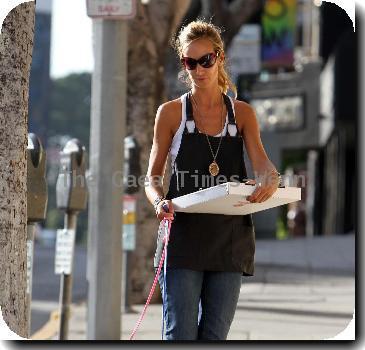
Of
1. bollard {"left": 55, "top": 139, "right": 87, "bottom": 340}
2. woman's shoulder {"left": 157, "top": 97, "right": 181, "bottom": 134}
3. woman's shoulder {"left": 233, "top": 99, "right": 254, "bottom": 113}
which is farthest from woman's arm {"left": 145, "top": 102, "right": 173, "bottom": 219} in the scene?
bollard {"left": 55, "top": 139, "right": 87, "bottom": 340}

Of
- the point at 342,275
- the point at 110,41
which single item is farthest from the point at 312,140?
the point at 110,41

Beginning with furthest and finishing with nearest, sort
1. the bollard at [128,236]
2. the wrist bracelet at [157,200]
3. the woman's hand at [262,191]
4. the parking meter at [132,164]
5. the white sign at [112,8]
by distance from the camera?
1. the bollard at [128,236]
2. the parking meter at [132,164]
3. the white sign at [112,8]
4. the wrist bracelet at [157,200]
5. the woman's hand at [262,191]

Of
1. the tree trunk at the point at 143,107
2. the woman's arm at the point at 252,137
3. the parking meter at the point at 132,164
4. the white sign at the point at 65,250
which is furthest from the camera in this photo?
the tree trunk at the point at 143,107

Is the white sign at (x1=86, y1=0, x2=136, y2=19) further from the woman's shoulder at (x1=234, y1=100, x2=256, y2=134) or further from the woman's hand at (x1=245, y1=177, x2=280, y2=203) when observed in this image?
the woman's hand at (x1=245, y1=177, x2=280, y2=203)

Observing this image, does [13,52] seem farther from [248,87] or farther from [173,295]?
[248,87]

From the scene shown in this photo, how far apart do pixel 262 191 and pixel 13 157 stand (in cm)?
131

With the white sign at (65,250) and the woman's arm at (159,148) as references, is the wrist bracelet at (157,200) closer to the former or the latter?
the woman's arm at (159,148)

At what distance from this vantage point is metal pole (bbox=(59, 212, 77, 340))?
7.95 meters

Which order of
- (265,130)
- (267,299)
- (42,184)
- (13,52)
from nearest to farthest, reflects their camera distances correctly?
1. (13,52)
2. (42,184)
3. (267,299)
4. (265,130)

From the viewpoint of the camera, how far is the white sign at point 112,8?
24.3 ft

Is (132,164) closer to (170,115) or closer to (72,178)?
(72,178)

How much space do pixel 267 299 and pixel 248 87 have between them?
798 inches

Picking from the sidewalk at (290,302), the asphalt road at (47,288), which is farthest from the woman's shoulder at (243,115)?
the asphalt road at (47,288)

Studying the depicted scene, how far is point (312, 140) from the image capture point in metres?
35.8
